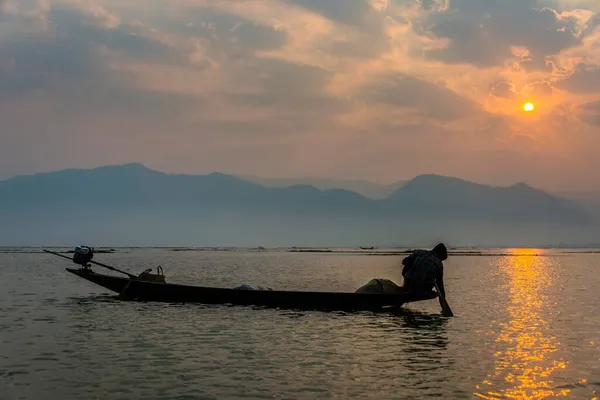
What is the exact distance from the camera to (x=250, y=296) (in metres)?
30.8

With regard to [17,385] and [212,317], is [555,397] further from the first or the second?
[212,317]

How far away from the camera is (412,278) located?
2848 cm

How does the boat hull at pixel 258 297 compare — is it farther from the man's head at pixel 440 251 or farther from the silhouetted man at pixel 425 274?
the man's head at pixel 440 251

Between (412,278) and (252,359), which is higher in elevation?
(412,278)

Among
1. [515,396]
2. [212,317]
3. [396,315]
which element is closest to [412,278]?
[396,315]

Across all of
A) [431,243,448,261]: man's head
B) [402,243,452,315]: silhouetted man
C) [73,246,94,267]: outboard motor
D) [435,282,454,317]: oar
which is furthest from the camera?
[73,246,94,267]: outboard motor

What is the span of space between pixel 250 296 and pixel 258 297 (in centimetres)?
45

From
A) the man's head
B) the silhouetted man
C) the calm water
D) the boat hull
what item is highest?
the man's head

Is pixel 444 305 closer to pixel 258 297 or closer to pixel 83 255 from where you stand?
pixel 258 297

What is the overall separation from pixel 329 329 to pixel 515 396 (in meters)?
10.9

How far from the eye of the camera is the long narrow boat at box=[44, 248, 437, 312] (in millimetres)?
29016

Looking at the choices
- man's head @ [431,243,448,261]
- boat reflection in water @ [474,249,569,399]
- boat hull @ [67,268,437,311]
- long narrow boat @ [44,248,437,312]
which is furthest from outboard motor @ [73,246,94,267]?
boat reflection in water @ [474,249,569,399]

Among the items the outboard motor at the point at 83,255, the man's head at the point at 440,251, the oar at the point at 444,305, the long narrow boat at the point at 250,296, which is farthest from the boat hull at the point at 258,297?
the man's head at the point at 440,251

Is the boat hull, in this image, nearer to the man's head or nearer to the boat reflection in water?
the man's head
